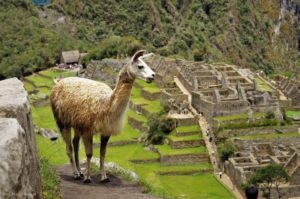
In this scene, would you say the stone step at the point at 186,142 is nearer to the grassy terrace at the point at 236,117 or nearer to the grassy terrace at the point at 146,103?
the grassy terrace at the point at 236,117

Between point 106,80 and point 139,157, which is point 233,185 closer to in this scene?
point 139,157

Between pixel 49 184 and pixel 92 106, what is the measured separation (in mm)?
1956

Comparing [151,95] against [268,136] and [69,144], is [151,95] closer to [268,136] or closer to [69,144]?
[268,136]

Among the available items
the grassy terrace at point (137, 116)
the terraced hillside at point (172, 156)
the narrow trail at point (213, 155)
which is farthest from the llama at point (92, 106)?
the grassy terrace at point (137, 116)

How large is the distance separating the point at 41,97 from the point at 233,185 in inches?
638

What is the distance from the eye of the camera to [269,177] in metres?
22.5

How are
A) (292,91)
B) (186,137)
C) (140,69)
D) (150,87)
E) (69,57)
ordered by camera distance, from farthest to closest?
(69,57) < (292,91) < (150,87) < (186,137) < (140,69)

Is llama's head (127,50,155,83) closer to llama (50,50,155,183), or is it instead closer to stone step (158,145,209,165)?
llama (50,50,155,183)

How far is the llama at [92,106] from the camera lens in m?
8.51

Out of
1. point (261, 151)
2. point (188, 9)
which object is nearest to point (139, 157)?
point (261, 151)

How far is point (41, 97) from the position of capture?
37.5 m

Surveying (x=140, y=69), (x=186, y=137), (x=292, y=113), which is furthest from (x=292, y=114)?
(x=140, y=69)

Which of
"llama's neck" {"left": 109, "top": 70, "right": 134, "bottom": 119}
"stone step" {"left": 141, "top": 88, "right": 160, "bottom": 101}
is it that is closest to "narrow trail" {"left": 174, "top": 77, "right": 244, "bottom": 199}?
"stone step" {"left": 141, "top": 88, "right": 160, "bottom": 101}

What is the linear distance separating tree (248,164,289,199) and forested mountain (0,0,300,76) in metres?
29.9
